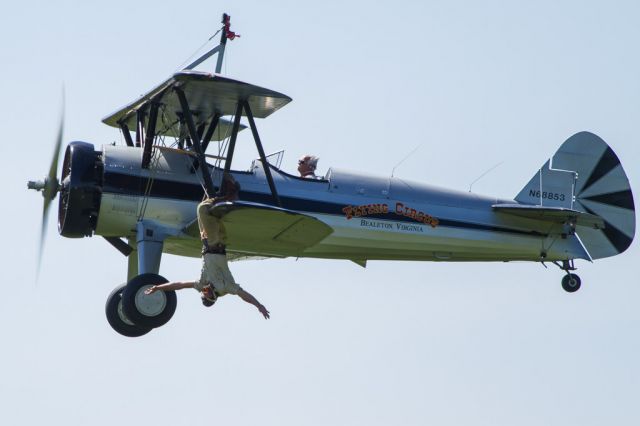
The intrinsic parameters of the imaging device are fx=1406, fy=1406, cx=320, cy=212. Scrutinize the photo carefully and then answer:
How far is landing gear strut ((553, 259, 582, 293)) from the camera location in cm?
1695

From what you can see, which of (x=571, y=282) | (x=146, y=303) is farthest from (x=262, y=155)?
(x=571, y=282)

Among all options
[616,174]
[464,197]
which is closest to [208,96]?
[464,197]

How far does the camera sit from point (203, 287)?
13.6 meters

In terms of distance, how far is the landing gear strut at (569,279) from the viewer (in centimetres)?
1695

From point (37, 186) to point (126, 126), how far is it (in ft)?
6.43

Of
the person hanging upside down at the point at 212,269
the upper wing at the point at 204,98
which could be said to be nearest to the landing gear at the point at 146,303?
the person hanging upside down at the point at 212,269

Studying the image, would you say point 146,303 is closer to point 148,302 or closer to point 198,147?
point 148,302

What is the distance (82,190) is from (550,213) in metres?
5.58

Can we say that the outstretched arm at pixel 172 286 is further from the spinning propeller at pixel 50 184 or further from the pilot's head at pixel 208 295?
the spinning propeller at pixel 50 184

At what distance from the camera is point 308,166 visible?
16.0 meters

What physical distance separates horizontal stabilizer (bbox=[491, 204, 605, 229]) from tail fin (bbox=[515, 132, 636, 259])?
0.50 meters

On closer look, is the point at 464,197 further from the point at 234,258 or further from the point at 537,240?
the point at 234,258

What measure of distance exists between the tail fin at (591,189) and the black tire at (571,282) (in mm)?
450

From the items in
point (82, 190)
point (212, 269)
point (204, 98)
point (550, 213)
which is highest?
point (204, 98)
